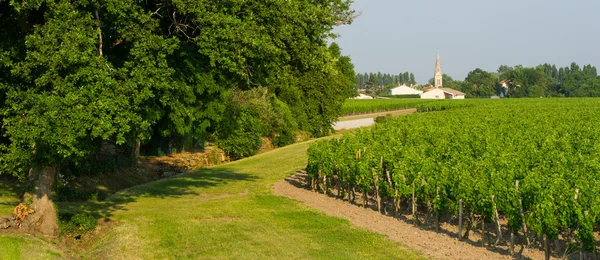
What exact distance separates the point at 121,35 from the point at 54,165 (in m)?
3.90

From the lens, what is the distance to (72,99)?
1562cm

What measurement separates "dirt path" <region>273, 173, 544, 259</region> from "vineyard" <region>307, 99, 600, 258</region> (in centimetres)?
37

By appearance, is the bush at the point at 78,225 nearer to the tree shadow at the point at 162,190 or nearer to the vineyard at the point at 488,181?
the tree shadow at the point at 162,190

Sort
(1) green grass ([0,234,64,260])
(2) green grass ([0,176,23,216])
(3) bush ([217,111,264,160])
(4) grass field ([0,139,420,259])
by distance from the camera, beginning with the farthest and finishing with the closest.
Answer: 1. (3) bush ([217,111,264,160])
2. (2) green grass ([0,176,23,216])
3. (4) grass field ([0,139,420,259])
4. (1) green grass ([0,234,64,260])

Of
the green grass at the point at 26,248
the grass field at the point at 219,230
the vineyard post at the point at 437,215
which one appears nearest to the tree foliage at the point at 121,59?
the green grass at the point at 26,248

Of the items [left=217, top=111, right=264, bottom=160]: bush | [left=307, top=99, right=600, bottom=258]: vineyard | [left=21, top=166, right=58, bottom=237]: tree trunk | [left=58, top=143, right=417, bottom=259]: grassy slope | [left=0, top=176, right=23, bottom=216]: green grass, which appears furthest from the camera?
[left=217, top=111, right=264, bottom=160]: bush

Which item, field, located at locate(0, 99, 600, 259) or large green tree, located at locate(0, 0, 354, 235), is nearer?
field, located at locate(0, 99, 600, 259)

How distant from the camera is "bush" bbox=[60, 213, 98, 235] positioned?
18.5 metres

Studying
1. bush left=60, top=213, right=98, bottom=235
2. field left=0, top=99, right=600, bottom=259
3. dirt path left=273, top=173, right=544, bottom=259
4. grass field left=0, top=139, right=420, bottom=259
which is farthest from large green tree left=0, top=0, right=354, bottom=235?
dirt path left=273, top=173, right=544, bottom=259

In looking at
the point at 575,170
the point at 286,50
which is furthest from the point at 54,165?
the point at 575,170

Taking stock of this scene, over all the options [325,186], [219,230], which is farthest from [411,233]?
[325,186]

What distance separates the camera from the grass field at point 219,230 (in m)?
16.5

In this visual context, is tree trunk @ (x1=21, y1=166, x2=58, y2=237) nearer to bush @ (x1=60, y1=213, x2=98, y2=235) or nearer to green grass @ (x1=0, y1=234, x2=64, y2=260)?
bush @ (x1=60, y1=213, x2=98, y2=235)

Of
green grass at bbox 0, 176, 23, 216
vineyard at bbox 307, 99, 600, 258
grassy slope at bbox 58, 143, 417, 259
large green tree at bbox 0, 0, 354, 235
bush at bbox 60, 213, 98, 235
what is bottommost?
grassy slope at bbox 58, 143, 417, 259
